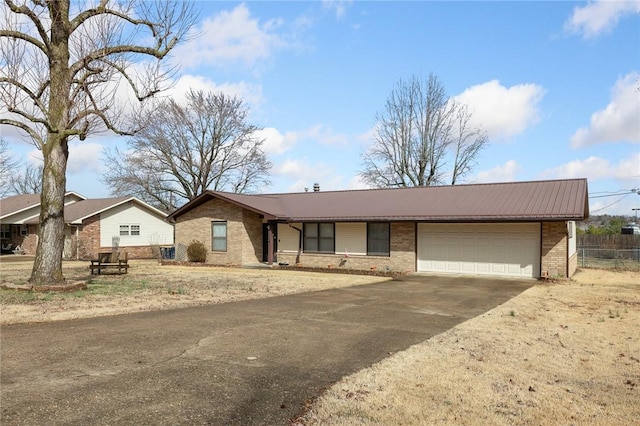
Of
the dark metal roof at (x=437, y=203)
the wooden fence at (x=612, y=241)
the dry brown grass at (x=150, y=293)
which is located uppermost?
the dark metal roof at (x=437, y=203)

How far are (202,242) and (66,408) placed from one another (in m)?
22.7

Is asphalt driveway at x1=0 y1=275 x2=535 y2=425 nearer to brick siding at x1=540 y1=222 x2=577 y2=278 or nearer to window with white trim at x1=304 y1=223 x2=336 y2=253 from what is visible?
brick siding at x1=540 y1=222 x2=577 y2=278

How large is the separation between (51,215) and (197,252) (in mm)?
13055

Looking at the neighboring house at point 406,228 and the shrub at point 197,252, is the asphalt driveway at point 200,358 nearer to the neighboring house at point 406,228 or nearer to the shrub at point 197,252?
the neighboring house at point 406,228

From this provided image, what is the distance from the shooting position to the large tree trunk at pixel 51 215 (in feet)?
44.7

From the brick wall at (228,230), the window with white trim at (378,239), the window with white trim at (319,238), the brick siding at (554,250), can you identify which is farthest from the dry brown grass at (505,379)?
the brick wall at (228,230)

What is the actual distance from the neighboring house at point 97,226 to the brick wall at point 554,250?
87.6 ft

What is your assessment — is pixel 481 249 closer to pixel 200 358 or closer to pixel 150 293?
pixel 150 293

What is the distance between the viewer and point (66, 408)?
4691 mm

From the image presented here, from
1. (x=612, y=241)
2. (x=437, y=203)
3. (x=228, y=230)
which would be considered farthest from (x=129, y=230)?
(x=612, y=241)

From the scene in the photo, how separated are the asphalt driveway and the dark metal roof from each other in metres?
8.32

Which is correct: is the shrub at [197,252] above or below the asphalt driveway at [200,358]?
above

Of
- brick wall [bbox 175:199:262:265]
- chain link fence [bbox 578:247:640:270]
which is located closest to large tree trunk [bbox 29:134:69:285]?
brick wall [bbox 175:199:262:265]

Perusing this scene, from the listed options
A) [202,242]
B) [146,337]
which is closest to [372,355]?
[146,337]
